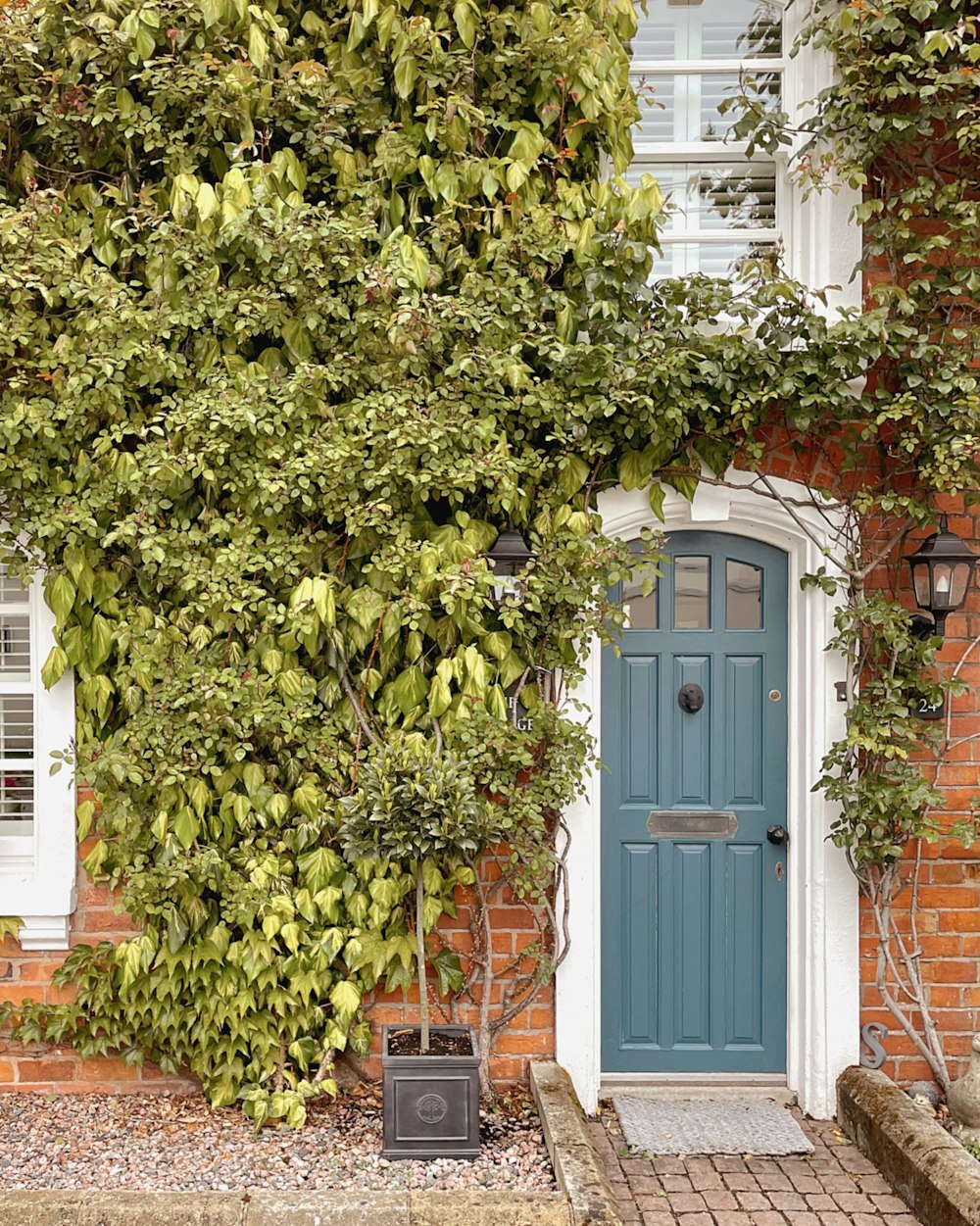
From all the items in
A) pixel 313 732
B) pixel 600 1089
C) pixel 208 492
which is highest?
pixel 208 492

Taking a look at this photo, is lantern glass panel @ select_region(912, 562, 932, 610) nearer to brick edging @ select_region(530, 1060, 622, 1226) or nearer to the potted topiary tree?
the potted topiary tree

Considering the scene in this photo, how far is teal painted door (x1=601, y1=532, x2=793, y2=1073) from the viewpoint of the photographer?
453cm

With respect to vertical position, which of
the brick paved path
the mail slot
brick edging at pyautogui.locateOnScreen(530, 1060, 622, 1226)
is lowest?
the brick paved path

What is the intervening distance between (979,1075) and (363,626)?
9.62 ft

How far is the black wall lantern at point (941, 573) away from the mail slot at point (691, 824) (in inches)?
45.1

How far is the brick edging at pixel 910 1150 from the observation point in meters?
3.38

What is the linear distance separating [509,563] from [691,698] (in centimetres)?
103

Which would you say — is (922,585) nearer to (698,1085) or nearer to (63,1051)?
(698,1085)

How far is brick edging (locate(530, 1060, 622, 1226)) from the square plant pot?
31cm

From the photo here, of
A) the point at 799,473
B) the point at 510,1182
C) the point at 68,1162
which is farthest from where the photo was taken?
the point at 799,473

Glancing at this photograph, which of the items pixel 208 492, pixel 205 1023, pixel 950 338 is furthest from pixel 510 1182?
pixel 950 338

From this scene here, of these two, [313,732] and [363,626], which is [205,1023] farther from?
[363,626]

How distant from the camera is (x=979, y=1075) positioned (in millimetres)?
4004

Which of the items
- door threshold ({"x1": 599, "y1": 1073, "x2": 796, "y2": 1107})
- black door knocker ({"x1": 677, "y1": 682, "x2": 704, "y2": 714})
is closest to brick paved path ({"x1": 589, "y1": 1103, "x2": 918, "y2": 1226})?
door threshold ({"x1": 599, "y1": 1073, "x2": 796, "y2": 1107})
